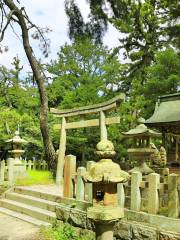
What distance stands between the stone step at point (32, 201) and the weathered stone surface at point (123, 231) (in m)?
3.17

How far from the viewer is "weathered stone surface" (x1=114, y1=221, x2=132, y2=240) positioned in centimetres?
689

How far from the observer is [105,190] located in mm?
5422

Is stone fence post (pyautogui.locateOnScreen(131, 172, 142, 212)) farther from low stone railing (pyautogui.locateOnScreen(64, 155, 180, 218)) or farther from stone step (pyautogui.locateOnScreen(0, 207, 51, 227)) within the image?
stone step (pyautogui.locateOnScreen(0, 207, 51, 227))

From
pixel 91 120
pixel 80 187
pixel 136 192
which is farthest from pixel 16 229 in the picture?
pixel 91 120

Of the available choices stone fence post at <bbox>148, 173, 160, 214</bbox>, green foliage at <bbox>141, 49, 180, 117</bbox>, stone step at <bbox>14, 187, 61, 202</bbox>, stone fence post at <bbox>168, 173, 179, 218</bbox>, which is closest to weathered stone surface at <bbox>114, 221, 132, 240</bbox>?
stone fence post at <bbox>148, 173, 160, 214</bbox>

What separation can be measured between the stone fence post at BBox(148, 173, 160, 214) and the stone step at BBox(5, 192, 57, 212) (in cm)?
391

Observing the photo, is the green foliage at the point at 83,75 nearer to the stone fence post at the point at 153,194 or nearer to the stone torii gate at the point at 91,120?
the stone torii gate at the point at 91,120

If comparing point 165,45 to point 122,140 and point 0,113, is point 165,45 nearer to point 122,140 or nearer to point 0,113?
point 122,140

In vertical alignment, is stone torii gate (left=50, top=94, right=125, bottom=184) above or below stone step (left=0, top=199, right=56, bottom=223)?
above

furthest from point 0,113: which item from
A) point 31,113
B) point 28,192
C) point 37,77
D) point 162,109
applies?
point 37,77

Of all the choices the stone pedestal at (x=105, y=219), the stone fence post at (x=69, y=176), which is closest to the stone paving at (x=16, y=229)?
the stone fence post at (x=69, y=176)

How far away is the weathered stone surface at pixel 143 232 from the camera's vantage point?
6.35m

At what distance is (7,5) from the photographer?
10.8 metres

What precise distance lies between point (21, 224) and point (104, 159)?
5414 mm
